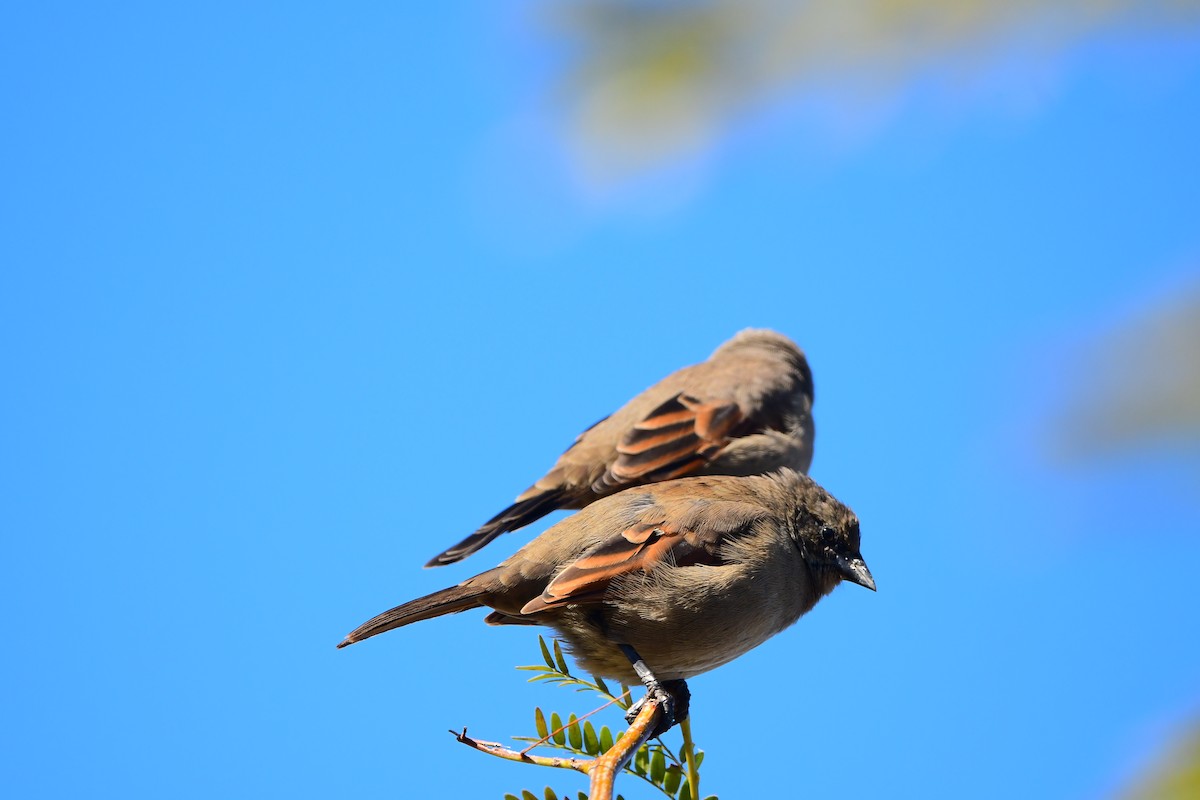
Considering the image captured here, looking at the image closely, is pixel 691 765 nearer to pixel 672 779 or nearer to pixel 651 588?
pixel 672 779

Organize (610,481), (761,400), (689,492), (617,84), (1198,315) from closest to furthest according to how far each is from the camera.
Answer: (1198,315) < (689,492) < (617,84) < (610,481) < (761,400)

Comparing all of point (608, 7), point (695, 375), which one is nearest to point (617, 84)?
point (608, 7)

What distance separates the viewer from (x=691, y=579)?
159 inches

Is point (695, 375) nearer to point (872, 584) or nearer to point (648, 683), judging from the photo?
point (872, 584)

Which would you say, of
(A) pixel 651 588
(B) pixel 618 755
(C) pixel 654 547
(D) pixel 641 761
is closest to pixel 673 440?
(C) pixel 654 547

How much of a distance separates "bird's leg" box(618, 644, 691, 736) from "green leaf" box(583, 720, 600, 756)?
37 cm

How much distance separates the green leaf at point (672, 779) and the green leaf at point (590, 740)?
0.88 feet

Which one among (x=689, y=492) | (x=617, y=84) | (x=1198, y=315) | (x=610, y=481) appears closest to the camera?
(x=1198, y=315)

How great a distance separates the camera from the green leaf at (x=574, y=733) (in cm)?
346

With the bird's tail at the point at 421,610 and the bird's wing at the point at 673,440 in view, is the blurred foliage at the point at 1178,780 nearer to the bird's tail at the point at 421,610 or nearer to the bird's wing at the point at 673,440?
the bird's tail at the point at 421,610

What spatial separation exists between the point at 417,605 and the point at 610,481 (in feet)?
5.99

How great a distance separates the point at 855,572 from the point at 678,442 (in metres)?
1.39

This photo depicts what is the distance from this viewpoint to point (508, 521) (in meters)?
5.72

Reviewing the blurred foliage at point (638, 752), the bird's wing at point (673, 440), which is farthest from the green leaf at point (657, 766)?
the bird's wing at point (673, 440)
